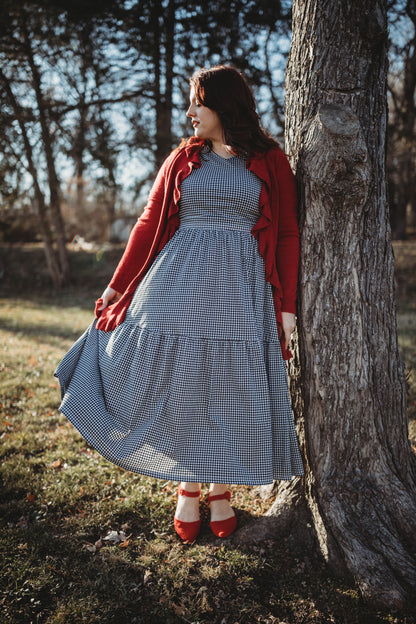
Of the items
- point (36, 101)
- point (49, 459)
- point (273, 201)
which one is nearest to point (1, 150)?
point (36, 101)

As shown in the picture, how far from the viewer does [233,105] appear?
2.15 metres

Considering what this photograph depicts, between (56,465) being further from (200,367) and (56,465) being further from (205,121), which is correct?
(205,121)

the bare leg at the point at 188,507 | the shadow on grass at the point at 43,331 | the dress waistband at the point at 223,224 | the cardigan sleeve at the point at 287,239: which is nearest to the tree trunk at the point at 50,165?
the shadow on grass at the point at 43,331

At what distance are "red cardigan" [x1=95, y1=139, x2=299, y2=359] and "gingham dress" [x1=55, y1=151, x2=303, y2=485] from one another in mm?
47

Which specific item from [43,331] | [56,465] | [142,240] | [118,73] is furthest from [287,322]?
[118,73]

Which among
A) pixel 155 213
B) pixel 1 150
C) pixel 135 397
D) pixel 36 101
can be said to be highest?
pixel 36 101

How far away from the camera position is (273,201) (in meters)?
2.07

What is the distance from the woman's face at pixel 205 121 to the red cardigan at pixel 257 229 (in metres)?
0.07

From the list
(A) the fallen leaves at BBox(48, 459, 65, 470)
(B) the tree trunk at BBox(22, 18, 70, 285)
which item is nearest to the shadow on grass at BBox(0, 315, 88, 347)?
(A) the fallen leaves at BBox(48, 459, 65, 470)

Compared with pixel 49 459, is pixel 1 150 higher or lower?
higher

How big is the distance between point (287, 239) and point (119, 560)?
175cm

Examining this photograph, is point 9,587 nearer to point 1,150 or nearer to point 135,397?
point 135,397

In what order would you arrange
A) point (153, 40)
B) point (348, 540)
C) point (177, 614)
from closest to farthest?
point (177, 614)
point (348, 540)
point (153, 40)

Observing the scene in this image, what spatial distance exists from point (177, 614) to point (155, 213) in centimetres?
187
